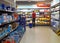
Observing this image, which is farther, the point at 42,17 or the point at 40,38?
the point at 42,17

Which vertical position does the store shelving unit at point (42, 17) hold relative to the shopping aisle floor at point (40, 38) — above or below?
above

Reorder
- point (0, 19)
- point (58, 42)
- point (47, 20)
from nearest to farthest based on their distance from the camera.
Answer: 1. point (0, 19)
2. point (58, 42)
3. point (47, 20)

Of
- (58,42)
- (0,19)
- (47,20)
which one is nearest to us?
(0,19)

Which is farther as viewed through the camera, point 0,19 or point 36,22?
point 36,22

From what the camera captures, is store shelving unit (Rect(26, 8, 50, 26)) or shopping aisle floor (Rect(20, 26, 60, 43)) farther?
store shelving unit (Rect(26, 8, 50, 26))

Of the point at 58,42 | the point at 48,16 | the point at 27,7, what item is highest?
the point at 27,7

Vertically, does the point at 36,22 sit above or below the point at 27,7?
below

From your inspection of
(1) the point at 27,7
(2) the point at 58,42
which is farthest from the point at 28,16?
(2) the point at 58,42

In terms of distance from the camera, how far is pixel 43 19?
16.0 meters

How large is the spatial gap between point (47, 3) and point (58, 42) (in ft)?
32.9

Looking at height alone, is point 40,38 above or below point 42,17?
below

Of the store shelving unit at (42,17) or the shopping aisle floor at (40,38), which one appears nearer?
the shopping aisle floor at (40,38)

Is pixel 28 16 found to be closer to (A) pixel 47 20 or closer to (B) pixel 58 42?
(A) pixel 47 20

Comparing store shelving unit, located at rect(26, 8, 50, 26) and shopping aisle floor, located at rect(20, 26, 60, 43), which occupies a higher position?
store shelving unit, located at rect(26, 8, 50, 26)
